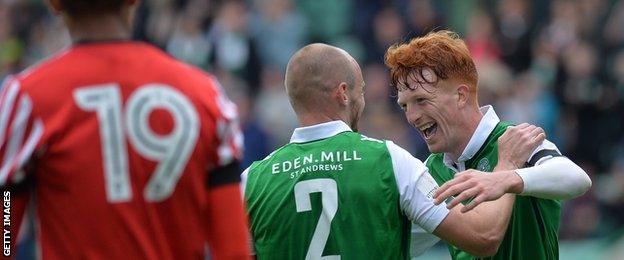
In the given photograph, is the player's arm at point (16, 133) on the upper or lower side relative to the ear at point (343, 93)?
lower

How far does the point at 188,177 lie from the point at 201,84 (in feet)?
0.96

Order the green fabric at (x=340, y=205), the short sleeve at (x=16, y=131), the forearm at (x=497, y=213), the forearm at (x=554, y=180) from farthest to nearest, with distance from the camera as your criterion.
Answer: the forearm at (x=554, y=180)
the green fabric at (x=340, y=205)
the forearm at (x=497, y=213)
the short sleeve at (x=16, y=131)

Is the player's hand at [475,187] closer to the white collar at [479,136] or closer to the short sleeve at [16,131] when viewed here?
the white collar at [479,136]

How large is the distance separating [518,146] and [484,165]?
39cm

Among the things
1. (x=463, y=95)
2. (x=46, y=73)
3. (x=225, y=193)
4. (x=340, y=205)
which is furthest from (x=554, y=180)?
(x=46, y=73)

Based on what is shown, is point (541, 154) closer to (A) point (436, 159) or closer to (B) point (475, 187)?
(B) point (475, 187)

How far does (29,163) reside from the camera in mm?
3941

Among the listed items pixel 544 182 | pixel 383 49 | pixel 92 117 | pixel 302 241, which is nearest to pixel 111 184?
pixel 92 117

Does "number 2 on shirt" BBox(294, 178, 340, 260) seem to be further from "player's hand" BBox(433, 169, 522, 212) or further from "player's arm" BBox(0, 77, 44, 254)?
"player's arm" BBox(0, 77, 44, 254)

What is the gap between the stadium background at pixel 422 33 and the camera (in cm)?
1416

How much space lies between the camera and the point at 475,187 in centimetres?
516

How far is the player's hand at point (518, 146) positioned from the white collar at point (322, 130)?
0.68 metres

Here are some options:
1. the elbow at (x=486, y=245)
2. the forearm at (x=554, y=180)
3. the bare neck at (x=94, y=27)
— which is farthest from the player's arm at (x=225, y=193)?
the forearm at (x=554, y=180)

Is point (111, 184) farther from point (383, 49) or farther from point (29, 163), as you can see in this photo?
point (383, 49)
